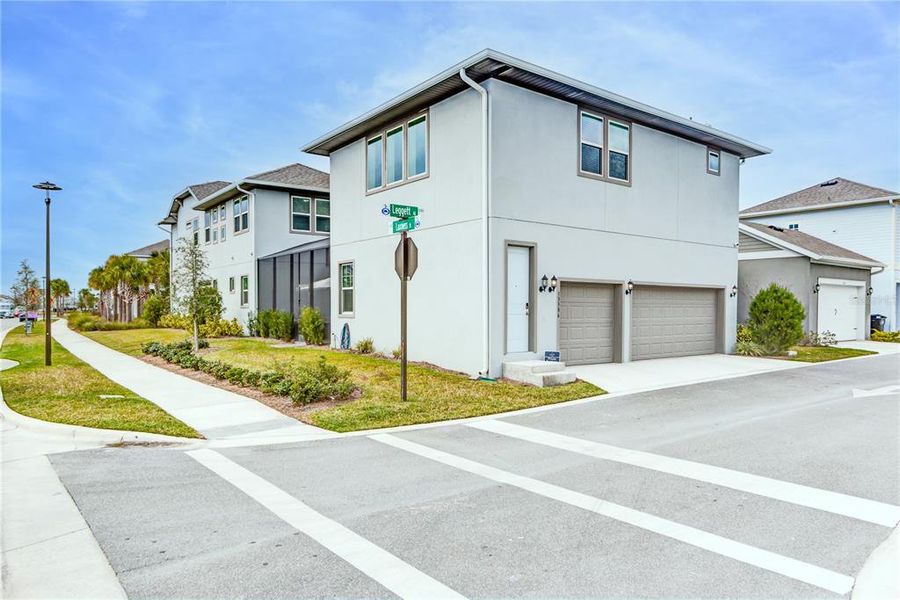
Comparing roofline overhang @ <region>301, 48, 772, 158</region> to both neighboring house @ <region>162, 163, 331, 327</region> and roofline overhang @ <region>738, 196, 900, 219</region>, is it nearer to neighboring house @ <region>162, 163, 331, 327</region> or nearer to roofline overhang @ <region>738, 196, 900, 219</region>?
neighboring house @ <region>162, 163, 331, 327</region>

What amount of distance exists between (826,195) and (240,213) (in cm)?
2761

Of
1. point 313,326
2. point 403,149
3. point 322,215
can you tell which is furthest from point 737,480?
point 322,215

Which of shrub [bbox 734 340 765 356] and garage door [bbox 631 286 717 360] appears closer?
garage door [bbox 631 286 717 360]

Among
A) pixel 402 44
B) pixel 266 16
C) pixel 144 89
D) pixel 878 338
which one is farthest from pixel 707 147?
pixel 144 89

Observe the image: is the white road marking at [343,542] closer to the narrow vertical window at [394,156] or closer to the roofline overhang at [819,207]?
the narrow vertical window at [394,156]

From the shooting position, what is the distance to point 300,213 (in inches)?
883

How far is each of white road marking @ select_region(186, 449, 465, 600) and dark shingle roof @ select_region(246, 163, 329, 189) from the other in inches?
697

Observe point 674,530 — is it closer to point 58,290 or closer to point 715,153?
point 715,153

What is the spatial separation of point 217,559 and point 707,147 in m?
16.0

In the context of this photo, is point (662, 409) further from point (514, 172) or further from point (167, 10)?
point (167, 10)

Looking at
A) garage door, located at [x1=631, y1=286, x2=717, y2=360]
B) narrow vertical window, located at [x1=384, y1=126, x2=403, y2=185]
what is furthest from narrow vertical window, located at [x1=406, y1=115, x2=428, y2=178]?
garage door, located at [x1=631, y1=286, x2=717, y2=360]

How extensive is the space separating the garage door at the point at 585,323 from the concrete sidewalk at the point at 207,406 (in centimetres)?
692

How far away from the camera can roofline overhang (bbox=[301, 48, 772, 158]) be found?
1045 cm

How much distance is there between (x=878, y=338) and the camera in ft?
73.0
